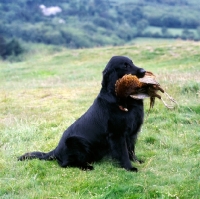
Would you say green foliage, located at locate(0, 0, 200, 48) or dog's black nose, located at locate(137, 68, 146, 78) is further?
green foliage, located at locate(0, 0, 200, 48)

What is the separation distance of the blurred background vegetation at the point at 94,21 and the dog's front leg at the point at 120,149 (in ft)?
209

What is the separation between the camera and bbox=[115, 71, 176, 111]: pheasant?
5785mm

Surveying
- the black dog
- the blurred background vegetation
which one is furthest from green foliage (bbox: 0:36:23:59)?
the black dog

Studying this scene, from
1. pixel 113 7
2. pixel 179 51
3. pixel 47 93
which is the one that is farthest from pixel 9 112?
pixel 113 7

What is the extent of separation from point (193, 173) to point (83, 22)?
97.0m

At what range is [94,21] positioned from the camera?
104 m

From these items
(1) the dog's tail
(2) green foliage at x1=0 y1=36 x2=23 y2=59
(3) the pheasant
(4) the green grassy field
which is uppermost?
(3) the pheasant

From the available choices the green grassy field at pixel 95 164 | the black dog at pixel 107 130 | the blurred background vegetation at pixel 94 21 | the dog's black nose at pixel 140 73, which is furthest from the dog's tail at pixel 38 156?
the blurred background vegetation at pixel 94 21

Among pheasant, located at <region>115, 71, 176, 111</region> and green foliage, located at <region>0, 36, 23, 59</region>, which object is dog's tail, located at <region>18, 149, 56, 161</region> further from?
green foliage, located at <region>0, 36, 23, 59</region>

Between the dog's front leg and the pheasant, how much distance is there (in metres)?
0.45

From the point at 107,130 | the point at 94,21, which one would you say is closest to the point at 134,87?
Answer: the point at 107,130

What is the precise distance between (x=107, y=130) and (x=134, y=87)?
2.58ft

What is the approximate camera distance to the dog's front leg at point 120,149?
19.4ft

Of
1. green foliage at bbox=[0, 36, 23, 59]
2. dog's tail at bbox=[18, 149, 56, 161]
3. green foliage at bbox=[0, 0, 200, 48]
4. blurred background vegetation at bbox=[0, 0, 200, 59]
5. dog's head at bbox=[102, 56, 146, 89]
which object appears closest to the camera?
dog's head at bbox=[102, 56, 146, 89]
